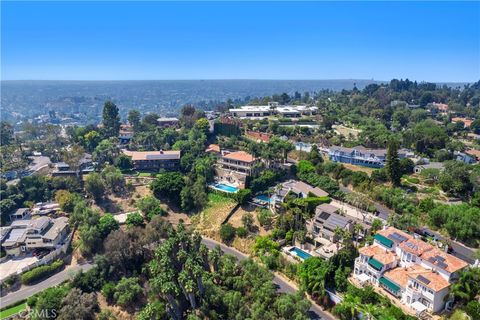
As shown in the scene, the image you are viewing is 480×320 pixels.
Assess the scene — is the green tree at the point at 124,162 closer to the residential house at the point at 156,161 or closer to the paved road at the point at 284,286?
the residential house at the point at 156,161

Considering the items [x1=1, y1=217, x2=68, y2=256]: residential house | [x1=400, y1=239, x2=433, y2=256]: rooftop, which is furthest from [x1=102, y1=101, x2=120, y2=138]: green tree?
[x1=400, y1=239, x2=433, y2=256]: rooftop

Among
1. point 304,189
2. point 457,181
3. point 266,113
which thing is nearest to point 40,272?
point 304,189

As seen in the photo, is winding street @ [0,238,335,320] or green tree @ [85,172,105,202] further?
green tree @ [85,172,105,202]

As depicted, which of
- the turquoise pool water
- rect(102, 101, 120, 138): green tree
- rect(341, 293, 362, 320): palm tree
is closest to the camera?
rect(341, 293, 362, 320): palm tree

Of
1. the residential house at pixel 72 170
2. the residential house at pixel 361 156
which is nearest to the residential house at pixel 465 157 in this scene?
the residential house at pixel 361 156

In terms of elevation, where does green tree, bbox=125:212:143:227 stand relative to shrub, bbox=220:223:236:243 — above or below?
above

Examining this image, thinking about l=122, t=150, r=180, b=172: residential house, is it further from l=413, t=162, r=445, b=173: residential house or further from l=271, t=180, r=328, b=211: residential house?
l=413, t=162, r=445, b=173: residential house

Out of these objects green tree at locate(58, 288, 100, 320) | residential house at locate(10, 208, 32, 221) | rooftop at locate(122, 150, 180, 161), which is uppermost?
rooftop at locate(122, 150, 180, 161)

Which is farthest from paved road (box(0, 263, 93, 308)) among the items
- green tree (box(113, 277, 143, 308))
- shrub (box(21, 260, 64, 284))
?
green tree (box(113, 277, 143, 308))

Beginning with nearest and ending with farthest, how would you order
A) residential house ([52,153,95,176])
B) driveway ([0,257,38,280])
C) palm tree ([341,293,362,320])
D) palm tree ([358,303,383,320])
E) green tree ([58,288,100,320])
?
1. palm tree ([358,303,383,320])
2. palm tree ([341,293,362,320])
3. green tree ([58,288,100,320])
4. driveway ([0,257,38,280])
5. residential house ([52,153,95,176])

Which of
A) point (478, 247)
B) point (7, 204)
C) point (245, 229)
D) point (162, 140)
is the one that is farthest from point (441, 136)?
point (7, 204)
